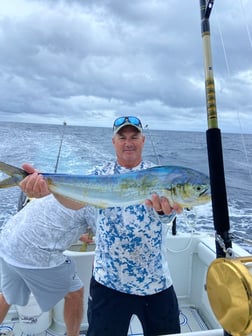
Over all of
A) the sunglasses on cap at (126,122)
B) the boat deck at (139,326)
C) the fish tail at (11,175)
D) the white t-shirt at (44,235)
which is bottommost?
the boat deck at (139,326)

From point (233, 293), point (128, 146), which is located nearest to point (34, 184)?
point (128, 146)

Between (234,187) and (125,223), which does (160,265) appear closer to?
(125,223)

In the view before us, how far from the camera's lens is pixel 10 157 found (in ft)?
42.3

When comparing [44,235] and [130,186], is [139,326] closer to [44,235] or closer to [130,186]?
[44,235]

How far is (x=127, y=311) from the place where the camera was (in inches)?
74.4

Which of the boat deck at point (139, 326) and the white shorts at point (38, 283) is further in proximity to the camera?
the boat deck at point (139, 326)

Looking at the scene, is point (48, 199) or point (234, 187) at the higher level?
point (234, 187)

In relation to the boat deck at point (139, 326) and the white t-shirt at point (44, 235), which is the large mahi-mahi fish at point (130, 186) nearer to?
the white t-shirt at point (44, 235)

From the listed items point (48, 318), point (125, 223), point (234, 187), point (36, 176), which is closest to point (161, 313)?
point (125, 223)

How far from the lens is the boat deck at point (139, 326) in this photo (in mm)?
2943

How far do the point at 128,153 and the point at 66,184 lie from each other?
48cm

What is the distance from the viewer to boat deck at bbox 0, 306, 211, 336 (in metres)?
2.94

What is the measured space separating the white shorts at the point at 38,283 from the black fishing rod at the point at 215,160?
1.41 metres

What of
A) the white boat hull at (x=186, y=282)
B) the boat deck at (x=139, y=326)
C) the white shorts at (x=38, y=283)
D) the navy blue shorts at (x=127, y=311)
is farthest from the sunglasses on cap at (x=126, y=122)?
the boat deck at (x=139, y=326)
